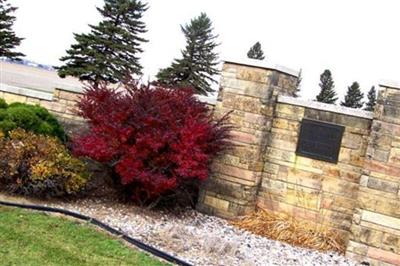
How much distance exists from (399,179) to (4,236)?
4.62 metres

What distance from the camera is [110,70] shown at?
19.1m

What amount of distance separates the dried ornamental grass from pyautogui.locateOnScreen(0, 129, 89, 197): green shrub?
2403mm

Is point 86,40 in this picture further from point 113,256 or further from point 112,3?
point 113,256

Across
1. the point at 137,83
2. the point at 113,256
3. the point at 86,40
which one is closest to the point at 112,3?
the point at 86,40

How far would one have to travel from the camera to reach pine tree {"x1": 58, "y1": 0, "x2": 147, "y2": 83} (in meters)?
19.0

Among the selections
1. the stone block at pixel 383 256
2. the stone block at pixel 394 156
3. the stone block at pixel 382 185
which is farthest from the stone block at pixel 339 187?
the stone block at pixel 383 256

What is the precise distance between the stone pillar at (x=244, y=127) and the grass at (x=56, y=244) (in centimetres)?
246

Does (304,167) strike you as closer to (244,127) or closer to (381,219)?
(244,127)

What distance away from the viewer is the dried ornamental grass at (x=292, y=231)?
22.2 feet

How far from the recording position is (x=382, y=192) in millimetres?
6352

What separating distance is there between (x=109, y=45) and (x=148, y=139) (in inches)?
529

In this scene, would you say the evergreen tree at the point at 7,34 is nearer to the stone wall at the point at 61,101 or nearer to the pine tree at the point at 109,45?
the pine tree at the point at 109,45

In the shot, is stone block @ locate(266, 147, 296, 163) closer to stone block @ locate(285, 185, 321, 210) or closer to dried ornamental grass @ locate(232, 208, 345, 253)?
stone block @ locate(285, 185, 321, 210)

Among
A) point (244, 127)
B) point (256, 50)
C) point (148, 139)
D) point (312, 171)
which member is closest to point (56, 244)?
point (148, 139)
